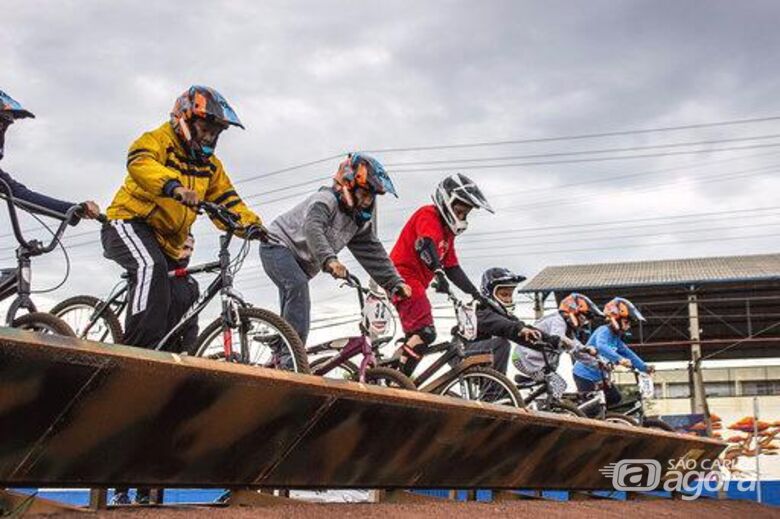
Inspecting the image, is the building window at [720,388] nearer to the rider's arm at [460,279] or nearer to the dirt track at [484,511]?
the dirt track at [484,511]

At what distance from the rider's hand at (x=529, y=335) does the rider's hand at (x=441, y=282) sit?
1033mm

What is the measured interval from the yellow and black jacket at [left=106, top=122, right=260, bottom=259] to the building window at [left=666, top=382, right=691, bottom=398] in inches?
1240

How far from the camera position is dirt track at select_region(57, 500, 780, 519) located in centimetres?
330

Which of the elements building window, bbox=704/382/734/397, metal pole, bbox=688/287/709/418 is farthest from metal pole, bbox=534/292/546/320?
building window, bbox=704/382/734/397

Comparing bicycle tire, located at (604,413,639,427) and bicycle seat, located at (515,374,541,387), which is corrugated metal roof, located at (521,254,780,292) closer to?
bicycle tire, located at (604,413,639,427)

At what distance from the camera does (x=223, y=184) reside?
5.79 meters

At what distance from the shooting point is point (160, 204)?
17.6 ft

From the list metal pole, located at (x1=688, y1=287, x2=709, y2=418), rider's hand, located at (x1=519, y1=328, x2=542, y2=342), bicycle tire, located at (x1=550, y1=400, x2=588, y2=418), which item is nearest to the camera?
rider's hand, located at (x1=519, y1=328, x2=542, y2=342)

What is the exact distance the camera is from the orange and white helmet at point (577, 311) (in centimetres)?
1039

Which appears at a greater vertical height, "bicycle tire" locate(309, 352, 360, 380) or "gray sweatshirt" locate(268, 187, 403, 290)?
"gray sweatshirt" locate(268, 187, 403, 290)

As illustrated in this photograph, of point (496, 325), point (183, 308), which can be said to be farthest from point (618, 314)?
point (183, 308)

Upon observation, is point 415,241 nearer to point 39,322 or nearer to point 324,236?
point 324,236

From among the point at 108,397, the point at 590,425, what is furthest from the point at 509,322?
the point at 108,397

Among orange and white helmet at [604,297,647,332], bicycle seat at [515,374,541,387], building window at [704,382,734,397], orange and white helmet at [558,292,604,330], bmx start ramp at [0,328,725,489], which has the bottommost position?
bmx start ramp at [0,328,725,489]
